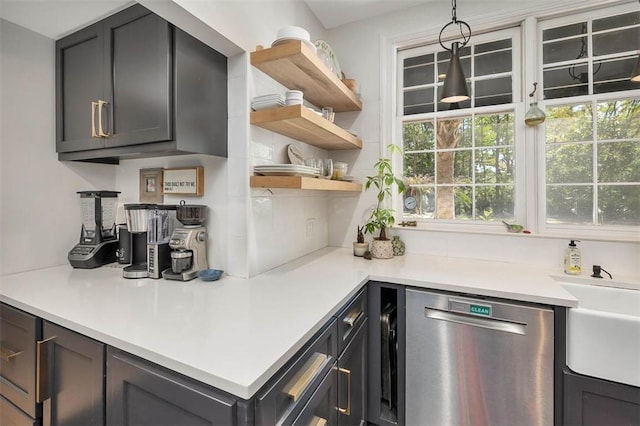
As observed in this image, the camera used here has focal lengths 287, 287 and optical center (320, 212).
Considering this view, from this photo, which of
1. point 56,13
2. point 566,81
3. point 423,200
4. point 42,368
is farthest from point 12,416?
point 566,81

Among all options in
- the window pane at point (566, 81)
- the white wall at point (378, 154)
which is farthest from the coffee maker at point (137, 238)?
the window pane at point (566, 81)

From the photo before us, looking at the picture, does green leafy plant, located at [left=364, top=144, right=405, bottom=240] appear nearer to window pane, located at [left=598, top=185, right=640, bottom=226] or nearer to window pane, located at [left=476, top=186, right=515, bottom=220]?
window pane, located at [left=476, top=186, right=515, bottom=220]

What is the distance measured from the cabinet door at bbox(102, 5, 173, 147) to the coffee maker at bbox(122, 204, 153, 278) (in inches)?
13.2

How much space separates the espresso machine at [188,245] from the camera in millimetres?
1405

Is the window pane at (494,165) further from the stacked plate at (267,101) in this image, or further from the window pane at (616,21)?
the stacked plate at (267,101)

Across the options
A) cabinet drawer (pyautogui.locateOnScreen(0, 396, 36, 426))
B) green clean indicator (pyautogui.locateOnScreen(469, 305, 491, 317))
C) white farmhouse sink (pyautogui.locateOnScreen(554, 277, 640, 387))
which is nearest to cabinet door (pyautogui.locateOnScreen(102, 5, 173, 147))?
cabinet drawer (pyautogui.locateOnScreen(0, 396, 36, 426))

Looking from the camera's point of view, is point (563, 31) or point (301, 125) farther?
point (563, 31)

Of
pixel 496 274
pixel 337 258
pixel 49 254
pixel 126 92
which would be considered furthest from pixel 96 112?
pixel 496 274

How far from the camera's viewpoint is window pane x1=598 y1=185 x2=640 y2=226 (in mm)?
1650

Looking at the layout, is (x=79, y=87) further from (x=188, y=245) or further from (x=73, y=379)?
(x=73, y=379)

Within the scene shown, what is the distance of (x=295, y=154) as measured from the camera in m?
1.85

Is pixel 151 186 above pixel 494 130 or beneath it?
beneath

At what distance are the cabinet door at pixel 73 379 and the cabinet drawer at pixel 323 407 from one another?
0.63m

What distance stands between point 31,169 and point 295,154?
4.76 feet
